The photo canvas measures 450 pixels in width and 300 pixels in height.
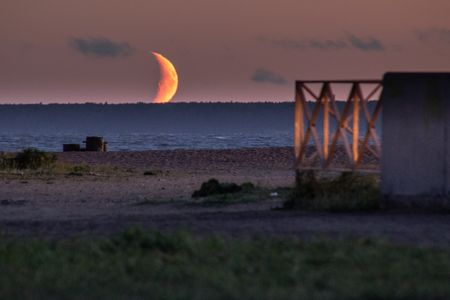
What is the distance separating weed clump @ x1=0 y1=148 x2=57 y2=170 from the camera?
3803 cm

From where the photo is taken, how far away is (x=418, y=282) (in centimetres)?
1168

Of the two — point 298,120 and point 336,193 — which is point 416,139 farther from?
point 298,120

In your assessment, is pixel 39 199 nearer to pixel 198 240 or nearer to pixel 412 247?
pixel 198 240

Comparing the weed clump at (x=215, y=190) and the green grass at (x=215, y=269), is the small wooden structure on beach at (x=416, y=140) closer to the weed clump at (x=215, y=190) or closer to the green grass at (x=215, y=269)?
the green grass at (x=215, y=269)

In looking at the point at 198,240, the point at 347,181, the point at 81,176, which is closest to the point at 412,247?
the point at 198,240

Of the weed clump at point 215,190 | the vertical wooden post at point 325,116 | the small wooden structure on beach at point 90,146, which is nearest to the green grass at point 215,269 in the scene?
the vertical wooden post at point 325,116

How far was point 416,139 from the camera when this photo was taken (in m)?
19.4

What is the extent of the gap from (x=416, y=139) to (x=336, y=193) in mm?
1873

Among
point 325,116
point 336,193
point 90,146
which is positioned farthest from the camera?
point 90,146

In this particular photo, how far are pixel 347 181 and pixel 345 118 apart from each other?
1251mm

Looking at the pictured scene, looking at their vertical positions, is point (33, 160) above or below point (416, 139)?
below

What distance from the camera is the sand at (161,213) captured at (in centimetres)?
1700

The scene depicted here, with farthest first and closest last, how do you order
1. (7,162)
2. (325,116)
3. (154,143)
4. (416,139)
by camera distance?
1. (154,143)
2. (7,162)
3. (325,116)
4. (416,139)

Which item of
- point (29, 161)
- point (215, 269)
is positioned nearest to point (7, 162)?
point (29, 161)
